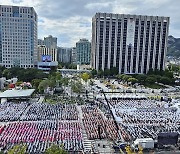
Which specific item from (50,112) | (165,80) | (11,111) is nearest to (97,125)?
(50,112)

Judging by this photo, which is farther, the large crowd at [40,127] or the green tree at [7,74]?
the green tree at [7,74]

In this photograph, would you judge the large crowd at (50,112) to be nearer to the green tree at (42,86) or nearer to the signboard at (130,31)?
the green tree at (42,86)

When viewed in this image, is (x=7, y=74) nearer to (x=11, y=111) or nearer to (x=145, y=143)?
(x=11, y=111)

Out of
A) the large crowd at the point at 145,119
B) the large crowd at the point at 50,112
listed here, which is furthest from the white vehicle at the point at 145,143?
the large crowd at the point at 50,112

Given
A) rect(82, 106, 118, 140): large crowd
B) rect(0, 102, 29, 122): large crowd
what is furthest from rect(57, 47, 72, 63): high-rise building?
rect(82, 106, 118, 140): large crowd

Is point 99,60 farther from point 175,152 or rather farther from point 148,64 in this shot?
point 175,152

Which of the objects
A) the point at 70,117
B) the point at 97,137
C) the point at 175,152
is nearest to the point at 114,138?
the point at 97,137

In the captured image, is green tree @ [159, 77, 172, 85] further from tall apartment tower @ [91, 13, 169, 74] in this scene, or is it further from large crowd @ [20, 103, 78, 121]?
large crowd @ [20, 103, 78, 121]
